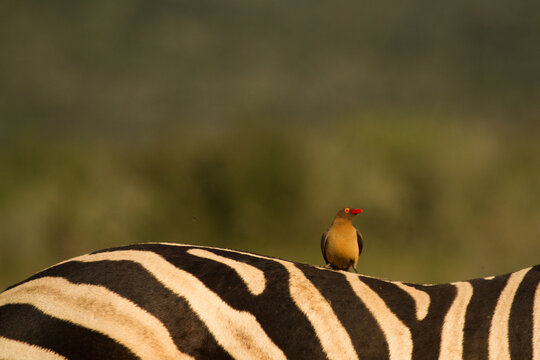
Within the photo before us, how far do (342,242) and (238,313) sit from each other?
705 millimetres

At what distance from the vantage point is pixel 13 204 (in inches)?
→ 95.2

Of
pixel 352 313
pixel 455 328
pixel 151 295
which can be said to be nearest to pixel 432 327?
pixel 455 328

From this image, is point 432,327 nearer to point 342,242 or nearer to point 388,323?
point 388,323

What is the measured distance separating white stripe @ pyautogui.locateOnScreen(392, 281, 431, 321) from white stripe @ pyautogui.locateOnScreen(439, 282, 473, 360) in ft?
0.13

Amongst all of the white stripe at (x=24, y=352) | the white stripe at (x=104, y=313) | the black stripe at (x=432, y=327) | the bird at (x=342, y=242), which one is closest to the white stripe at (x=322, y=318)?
the black stripe at (x=432, y=327)

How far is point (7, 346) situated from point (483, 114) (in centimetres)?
237

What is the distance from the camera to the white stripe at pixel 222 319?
2.88 feet

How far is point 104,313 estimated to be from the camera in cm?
87

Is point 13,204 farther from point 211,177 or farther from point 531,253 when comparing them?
point 531,253

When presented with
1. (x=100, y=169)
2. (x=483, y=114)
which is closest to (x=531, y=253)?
(x=483, y=114)

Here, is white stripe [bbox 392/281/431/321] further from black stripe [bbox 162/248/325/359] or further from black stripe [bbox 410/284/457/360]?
black stripe [bbox 162/248/325/359]

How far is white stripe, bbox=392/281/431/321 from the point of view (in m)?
0.98

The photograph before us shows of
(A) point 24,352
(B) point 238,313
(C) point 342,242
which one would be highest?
(C) point 342,242

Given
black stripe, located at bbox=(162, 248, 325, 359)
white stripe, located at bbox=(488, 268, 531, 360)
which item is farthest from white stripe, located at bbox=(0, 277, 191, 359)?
white stripe, located at bbox=(488, 268, 531, 360)
